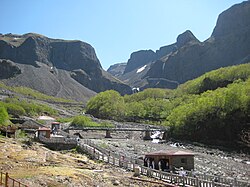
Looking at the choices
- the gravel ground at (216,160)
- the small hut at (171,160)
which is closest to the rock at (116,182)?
the small hut at (171,160)

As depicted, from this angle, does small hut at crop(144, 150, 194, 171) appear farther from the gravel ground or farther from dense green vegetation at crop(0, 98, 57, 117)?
dense green vegetation at crop(0, 98, 57, 117)

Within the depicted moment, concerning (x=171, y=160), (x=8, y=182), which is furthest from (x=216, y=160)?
(x=8, y=182)

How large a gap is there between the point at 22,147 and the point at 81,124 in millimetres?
55101

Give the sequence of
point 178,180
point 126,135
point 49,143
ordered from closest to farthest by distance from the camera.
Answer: point 178,180 → point 49,143 → point 126,135

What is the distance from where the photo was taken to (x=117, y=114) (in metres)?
134

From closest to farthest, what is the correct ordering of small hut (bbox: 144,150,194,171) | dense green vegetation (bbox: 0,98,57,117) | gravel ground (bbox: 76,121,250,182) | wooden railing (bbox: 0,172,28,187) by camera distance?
wooden railing (bbox: 0,172,28,187) → small hut (bbox: 144,150,194,171) → gravel ground (bbox: 76,121,250,182) → dense green vegetation (bbox: 0,98,57,117)

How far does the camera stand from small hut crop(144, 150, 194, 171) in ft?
115

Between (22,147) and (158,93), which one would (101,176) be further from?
(158,93)

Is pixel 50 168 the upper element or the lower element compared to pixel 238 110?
lower

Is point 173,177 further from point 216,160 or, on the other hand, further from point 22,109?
point 22,109

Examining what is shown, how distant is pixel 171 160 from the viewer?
34969 mm

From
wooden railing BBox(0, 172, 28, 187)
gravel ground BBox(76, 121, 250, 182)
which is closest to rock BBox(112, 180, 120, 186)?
wooden railing BBox(0, 172, 28, 187)

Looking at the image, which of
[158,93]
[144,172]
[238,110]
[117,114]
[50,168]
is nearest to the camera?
[50,168]

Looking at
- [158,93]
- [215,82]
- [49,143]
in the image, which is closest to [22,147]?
[49,143]
